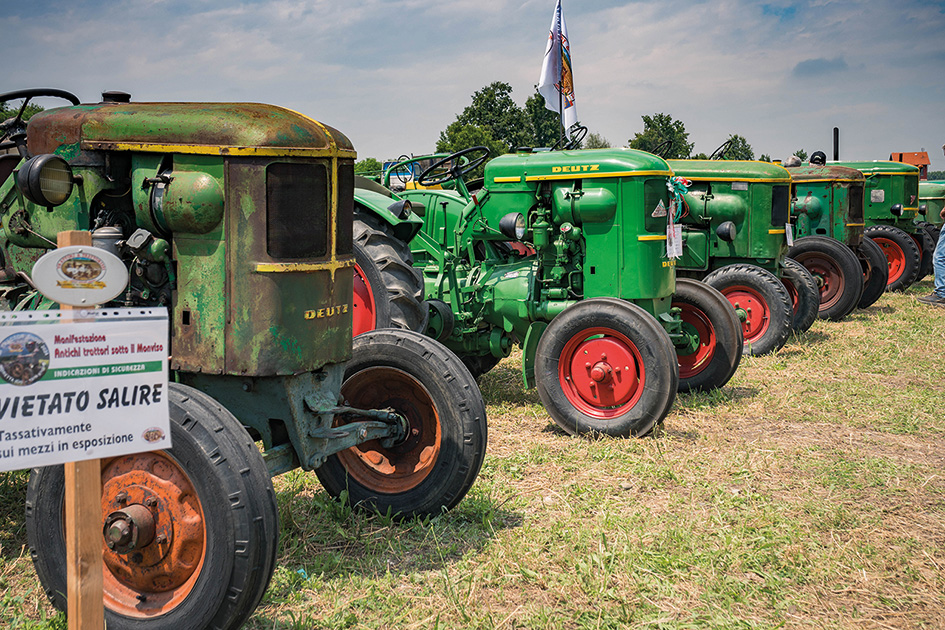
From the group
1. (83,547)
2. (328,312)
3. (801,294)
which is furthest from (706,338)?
(83,547)

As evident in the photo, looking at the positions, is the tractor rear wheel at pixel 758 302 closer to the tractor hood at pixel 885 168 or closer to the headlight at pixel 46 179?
the tractor hood at pixel 885 168

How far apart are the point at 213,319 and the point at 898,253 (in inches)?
471

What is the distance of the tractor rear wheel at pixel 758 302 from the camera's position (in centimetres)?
750

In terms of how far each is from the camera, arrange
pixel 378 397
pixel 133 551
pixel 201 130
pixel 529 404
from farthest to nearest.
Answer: pixel 529 404
pixel 378 397
pixel 201 130
pixel 133 551

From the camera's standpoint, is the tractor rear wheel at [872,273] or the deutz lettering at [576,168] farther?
the tractor rear wheel at [872,273]

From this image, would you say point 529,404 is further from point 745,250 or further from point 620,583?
point 745,250

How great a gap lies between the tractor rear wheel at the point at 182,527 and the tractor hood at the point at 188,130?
2.76ft

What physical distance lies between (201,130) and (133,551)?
1373mm

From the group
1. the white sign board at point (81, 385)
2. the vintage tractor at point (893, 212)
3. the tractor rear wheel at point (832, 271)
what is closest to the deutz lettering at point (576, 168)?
the white sign board at point (81, 385)

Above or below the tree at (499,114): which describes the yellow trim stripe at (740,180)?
below

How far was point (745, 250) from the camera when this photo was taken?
27.2ft

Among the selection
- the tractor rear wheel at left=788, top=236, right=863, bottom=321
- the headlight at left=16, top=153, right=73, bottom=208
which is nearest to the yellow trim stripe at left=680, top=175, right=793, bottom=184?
the tractor rear wheel at left=788, top=236, right=863, bottom=321

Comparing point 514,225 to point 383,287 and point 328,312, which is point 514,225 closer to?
point 383,287

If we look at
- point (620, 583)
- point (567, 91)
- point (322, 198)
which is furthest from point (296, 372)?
point (567, 91)
